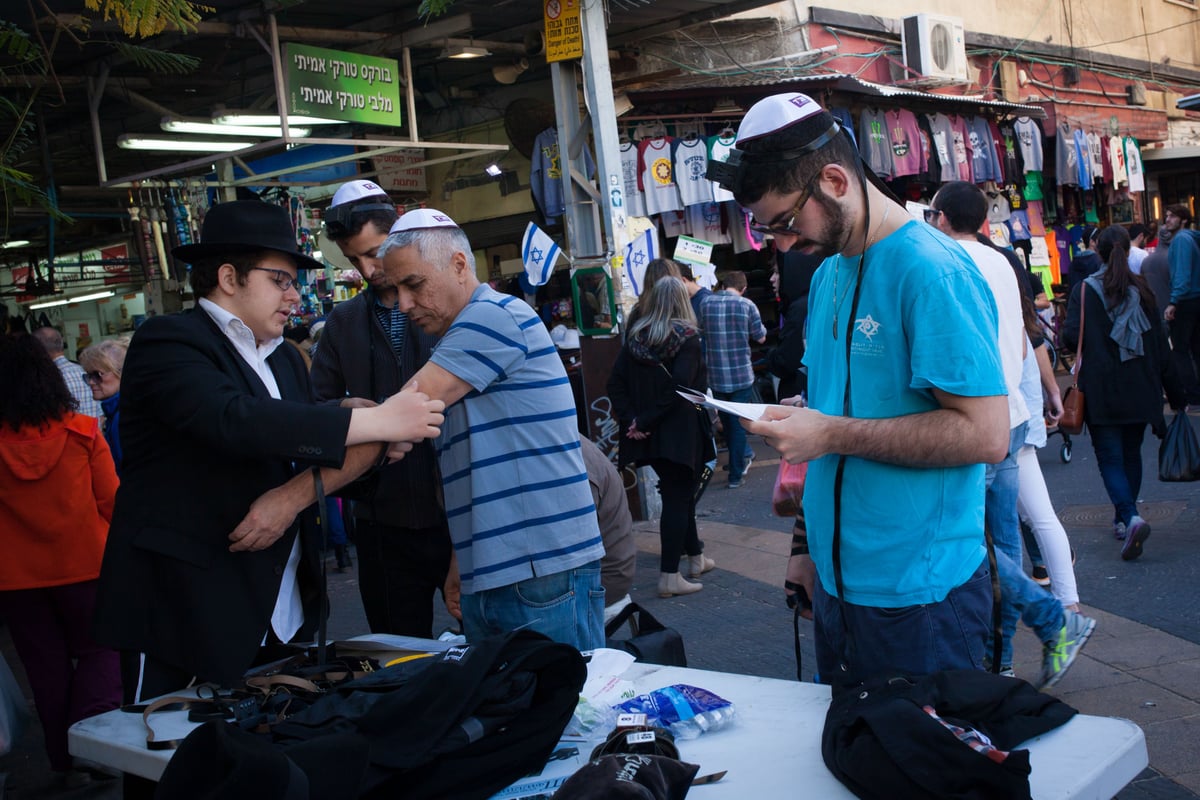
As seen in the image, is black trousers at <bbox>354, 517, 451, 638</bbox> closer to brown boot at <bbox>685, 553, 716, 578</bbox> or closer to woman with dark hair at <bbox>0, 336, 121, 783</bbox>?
woman with dark hair at <bbox>0, 336, 121, 783</bbox>

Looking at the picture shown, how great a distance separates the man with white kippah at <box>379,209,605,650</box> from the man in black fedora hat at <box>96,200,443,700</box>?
29 cm

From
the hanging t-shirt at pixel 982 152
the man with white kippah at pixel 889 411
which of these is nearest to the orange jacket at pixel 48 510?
the man with white kippah at pixel 889 411

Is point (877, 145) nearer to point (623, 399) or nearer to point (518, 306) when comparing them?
point (623, 399)

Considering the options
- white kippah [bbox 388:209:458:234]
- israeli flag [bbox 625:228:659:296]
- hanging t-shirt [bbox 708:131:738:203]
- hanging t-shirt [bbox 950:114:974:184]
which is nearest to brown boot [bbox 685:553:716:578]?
israeli flag [bbox 625:228:659:296]

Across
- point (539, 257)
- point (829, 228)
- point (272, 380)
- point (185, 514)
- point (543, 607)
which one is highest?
point (539, 257)

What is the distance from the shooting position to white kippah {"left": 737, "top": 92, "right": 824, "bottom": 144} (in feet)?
7.72

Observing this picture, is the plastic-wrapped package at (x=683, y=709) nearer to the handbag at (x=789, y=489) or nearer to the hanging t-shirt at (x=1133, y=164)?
the handbag at (x=789, y=489)

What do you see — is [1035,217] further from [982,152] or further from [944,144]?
[944,144]

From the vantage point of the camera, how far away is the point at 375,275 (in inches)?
156

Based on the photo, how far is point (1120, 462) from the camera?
277 inches

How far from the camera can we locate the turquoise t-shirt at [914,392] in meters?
2.26

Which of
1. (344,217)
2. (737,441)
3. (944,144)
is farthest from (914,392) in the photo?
(944,144)

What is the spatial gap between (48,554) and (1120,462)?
6168mm

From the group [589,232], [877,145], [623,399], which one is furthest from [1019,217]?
[623,399]
